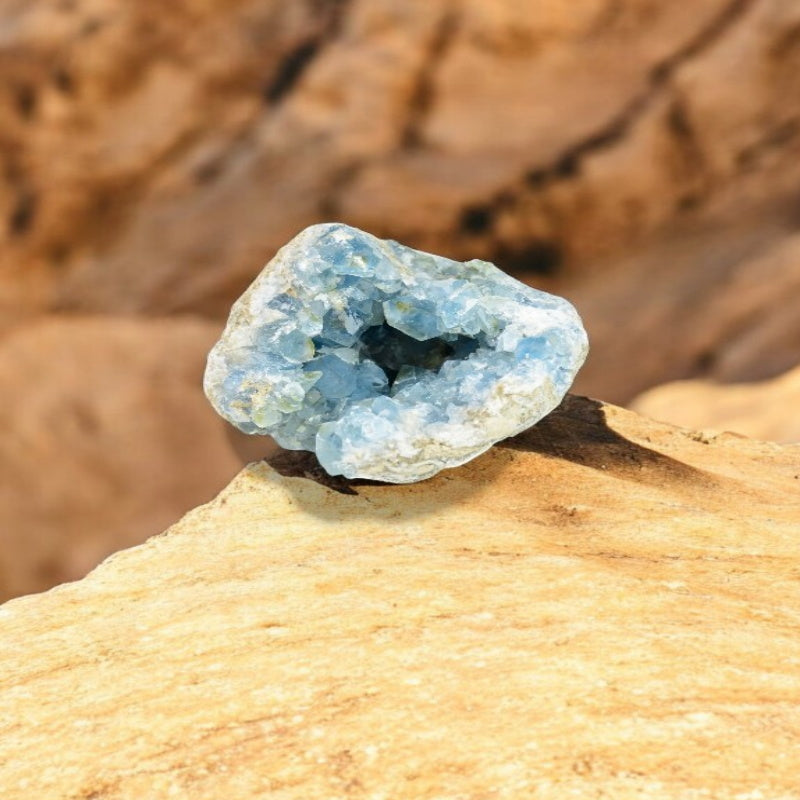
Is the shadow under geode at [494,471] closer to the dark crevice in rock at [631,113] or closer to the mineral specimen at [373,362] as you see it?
the mineral specimen at [373,362]

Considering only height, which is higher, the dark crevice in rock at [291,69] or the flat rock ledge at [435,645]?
the dark crevice in rock at [291,69]

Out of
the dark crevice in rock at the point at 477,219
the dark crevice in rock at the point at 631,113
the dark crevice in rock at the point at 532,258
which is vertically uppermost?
the dark crevice in rock at the point at 631,113

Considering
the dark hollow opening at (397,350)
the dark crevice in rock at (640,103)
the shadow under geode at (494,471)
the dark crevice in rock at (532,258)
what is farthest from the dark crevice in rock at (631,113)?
the dark hollow opening at (397,350)

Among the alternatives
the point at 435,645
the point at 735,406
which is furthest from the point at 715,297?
the point at 435,645

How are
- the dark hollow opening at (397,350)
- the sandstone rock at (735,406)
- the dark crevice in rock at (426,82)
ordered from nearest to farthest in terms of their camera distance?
the dark hollow opening at (397,350)
the sandstone rock at (735,406)
the dark crevice in rock at (426,82)

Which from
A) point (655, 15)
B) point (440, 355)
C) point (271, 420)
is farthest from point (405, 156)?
point (271, 420)

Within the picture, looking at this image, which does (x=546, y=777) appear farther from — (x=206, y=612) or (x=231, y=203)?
(x=231, y=203)

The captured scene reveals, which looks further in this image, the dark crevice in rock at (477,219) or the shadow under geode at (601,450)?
the dark crevice in rock at (477,219)

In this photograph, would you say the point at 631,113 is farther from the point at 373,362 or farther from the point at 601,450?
the point at 373,362

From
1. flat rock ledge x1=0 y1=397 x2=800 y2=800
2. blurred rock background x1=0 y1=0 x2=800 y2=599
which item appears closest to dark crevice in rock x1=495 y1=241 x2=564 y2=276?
blurred rock background x1=0 y1=0 x2=800 y2=599
